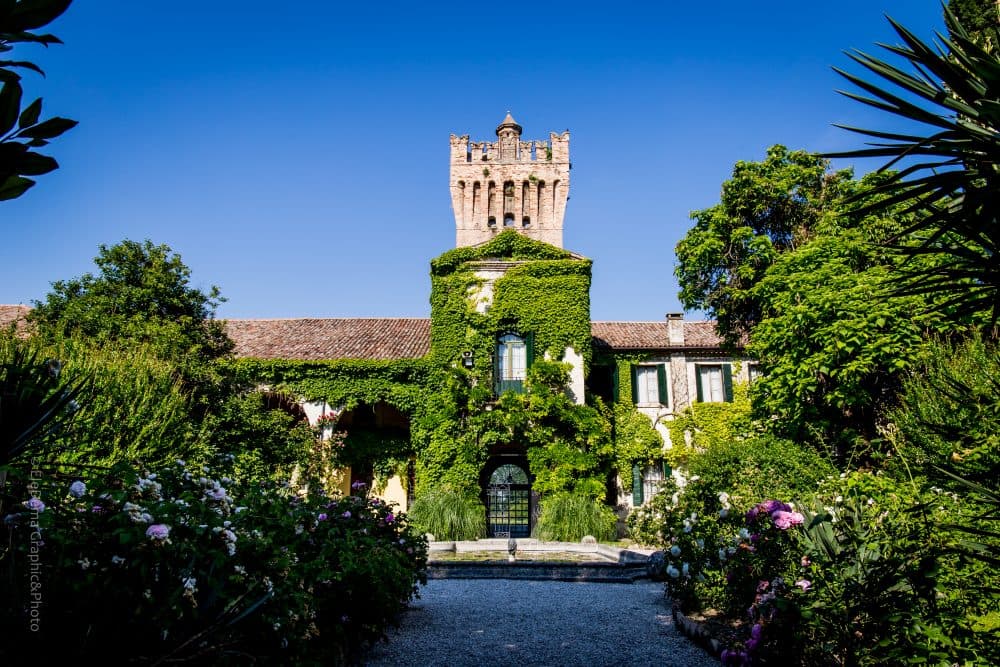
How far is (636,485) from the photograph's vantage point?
70.1 ft

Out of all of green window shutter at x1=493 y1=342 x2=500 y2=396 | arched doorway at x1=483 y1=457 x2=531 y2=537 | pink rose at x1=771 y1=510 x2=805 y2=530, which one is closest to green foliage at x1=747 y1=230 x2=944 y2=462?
green window shutter at x1=493 y1=342 x2=500 y2=396

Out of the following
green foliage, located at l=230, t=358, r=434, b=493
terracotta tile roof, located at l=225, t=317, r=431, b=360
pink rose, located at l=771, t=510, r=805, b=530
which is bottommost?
pink rose, located at l=771, t=510, r=805, b=530

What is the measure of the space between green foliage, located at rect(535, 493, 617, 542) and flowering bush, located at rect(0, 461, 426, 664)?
12636mm

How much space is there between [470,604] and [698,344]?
15848 millimetres

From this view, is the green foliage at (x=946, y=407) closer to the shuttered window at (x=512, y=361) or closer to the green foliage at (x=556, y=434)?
the green foliage at (x=556, y=434)

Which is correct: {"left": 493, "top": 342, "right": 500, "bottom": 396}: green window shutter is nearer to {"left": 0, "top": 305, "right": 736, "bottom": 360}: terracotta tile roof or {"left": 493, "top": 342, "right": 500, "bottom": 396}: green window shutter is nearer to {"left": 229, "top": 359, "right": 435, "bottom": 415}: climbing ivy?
{"left": 229, "top": 359, "right": 435, "bottom": 415}: climbing ivy

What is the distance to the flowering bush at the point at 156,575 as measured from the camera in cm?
326

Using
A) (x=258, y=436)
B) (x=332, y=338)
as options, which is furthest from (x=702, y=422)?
(x=258, y=436)

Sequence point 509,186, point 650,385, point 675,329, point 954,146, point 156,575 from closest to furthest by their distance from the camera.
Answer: point 954,146, point 156,575, point 650,385, point 675,329, point 509,186

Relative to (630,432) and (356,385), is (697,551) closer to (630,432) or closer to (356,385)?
(630,432)

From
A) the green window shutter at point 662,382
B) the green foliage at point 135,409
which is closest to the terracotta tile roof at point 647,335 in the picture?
the green window shutter at point 662,382

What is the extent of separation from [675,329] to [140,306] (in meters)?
17.3

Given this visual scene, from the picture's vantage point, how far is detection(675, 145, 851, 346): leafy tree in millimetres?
18344

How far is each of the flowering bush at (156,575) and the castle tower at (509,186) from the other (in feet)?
80.4
